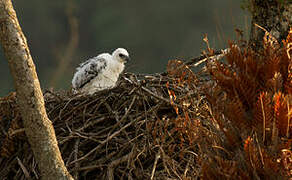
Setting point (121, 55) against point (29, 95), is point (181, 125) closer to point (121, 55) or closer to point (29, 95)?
point (29, 95)

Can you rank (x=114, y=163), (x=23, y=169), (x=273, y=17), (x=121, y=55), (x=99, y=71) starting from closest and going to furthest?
(x=114, y=163)
(x=23, y=169)
(x=273, y=17)
(x=99, y=71)
(x=121, y=55)

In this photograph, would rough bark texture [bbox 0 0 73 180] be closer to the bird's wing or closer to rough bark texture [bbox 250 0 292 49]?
rough bark texture [bbox 250 0 292 49]

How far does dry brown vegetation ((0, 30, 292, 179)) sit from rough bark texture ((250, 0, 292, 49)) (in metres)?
1.23

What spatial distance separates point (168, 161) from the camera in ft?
12.8

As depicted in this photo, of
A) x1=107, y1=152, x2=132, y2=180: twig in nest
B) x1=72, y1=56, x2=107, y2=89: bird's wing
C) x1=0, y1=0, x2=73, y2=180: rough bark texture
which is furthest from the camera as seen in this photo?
x1=72, y1=56, x2=107, y2=89: bird's wing

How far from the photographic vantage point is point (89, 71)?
7.75 meters

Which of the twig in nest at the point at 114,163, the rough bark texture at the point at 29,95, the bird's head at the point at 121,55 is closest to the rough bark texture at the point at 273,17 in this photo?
the twig in nest at the point at 114,163

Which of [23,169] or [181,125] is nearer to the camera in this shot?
[181,125]

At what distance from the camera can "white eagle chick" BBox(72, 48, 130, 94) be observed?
7742 mm

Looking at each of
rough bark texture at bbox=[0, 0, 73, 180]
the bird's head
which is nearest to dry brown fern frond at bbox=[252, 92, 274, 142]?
rough bark texture at bbox=[0, 0, 73, 180]

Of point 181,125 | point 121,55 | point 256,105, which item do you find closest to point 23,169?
point 181,125

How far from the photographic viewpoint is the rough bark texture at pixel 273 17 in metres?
5.03

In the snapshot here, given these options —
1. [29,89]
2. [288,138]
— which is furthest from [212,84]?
[29,89]

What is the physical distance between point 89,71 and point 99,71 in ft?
0.58
